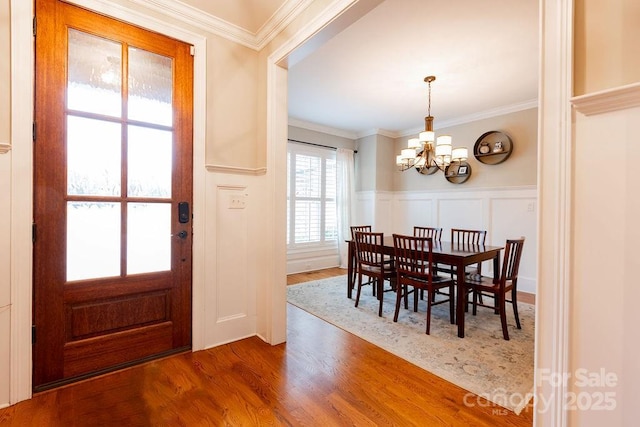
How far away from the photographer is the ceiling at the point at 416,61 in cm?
222

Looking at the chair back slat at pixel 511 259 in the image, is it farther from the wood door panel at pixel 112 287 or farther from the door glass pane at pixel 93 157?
the door glass pane at pixel 93 157

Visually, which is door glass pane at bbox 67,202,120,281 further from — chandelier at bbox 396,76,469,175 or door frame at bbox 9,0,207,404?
chandelier at bbox 396,76,469,175

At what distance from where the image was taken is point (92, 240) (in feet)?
6.21

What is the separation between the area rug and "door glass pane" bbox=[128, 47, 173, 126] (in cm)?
237

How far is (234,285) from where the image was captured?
2439 mm

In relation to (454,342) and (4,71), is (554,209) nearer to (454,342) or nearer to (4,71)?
(454,342)

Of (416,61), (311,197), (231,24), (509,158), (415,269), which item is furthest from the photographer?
(311,197)

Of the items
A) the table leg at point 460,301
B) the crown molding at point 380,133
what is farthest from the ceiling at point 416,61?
the table leg at point 460,301

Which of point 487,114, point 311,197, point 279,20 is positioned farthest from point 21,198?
point 487,114

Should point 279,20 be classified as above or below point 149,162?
above

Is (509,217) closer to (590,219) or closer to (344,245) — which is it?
(344,245)

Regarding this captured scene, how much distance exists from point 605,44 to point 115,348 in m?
2.94

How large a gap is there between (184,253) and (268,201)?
2.49ft

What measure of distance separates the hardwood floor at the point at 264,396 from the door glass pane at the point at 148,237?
2.32ft
